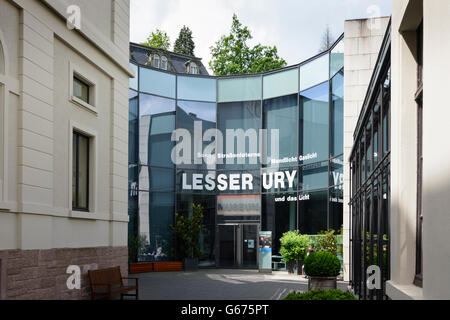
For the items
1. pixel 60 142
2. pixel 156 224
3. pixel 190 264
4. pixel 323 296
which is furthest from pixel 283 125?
pixel 323 296

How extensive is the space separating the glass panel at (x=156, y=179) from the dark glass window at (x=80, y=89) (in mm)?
14068

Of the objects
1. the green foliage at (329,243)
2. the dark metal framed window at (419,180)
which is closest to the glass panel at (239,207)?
the green foliage at (329,243)

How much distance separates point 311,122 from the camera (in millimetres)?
26906

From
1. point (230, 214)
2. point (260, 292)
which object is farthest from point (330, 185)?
point (260, 292)

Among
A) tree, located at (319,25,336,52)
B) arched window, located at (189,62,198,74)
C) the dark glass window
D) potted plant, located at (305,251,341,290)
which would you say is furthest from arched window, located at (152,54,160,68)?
tree, located at (319,25,336,52)

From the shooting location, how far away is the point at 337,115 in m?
24.8

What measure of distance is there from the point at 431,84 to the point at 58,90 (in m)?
9.14

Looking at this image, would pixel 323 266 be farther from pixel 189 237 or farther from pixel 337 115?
pixel 189 237

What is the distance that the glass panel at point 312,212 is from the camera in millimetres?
25734

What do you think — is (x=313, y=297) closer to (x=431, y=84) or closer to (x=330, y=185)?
(x=431, y=84)

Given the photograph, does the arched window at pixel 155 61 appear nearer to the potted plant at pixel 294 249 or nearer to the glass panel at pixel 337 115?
the glass panel at pixel 337 115

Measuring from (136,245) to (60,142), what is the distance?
586 inches

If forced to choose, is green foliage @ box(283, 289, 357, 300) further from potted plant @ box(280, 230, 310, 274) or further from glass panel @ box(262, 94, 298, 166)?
glass panel @ box(262, 94, 298, 166)

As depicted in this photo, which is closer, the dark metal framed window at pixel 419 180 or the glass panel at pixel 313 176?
the dark metal framed window at pixel 419 180
